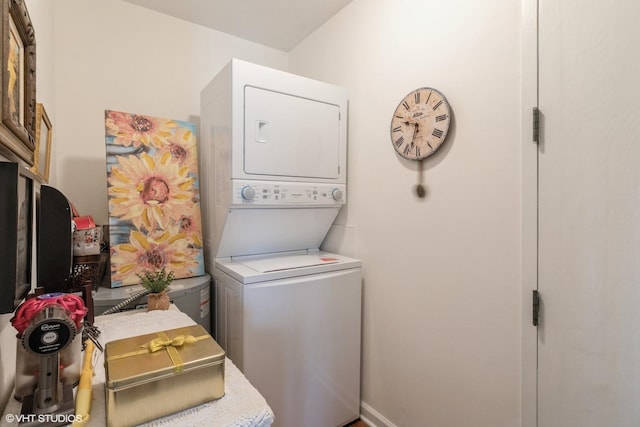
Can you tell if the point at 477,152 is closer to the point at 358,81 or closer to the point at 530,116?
the point at 530,116

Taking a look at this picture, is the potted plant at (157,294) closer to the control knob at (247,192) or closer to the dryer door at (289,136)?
the control knob at (247,192)

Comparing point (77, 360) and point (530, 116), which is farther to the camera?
point (530, 116)

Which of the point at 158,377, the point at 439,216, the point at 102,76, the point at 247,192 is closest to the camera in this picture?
the point at 158,377

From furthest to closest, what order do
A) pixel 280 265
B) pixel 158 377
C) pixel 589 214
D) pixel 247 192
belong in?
pixel 280 265
pixel 247 192
pixel 589 214
pixel 158 377

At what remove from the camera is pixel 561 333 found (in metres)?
1.16

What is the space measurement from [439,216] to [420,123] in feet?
1.59

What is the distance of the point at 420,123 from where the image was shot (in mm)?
1610

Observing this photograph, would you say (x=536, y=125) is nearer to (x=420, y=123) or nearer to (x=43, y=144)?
(x=420, y=123)

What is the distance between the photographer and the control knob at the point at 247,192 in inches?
66.6

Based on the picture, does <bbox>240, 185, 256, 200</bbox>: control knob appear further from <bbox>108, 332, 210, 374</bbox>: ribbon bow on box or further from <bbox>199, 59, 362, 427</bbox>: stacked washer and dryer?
Result: <bbox>108, 332, 210, 374</bbox>: ribbon bow on box

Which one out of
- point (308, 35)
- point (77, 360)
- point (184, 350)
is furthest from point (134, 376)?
point (308, 35)

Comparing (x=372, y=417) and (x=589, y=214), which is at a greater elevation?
(x=589, y=214)

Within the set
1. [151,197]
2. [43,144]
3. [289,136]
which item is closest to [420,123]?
[289,136]

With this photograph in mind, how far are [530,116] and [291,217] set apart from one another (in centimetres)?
133
